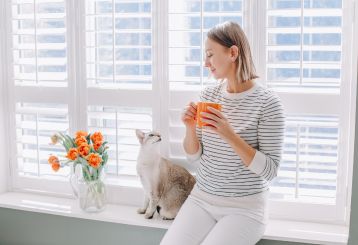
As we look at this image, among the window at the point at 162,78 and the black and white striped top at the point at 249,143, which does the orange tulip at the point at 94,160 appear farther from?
the black and white striped top at the point at 249,143

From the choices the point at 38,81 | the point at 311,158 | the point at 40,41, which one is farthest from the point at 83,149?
the point at 311,158

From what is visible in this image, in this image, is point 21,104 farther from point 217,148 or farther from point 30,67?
point 217,148

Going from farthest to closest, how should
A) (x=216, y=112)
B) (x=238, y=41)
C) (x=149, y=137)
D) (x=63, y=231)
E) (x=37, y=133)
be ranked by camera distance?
(x=37, y=133), (x=63, y=231), (x=149, y=137), (x=238, y=41), (x=216, y=112)

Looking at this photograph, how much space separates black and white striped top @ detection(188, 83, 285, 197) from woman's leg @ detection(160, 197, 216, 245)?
0.10 meters

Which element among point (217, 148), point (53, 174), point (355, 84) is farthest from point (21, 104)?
point (355, 84)

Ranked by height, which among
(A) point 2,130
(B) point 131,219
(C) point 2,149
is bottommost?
(B) point 131,219

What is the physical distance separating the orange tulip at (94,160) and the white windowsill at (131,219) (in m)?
0.27

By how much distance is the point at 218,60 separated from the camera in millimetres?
2041

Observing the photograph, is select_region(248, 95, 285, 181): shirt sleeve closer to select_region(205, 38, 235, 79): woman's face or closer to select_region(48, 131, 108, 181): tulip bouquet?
select_region(205, 38, 235, 79): woman's face

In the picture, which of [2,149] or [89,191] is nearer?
[89,191]

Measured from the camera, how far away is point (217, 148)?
82.1 inches

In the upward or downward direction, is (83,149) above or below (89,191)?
above

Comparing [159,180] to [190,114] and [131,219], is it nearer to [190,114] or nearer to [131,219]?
[131,219]

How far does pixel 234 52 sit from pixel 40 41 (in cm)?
111
